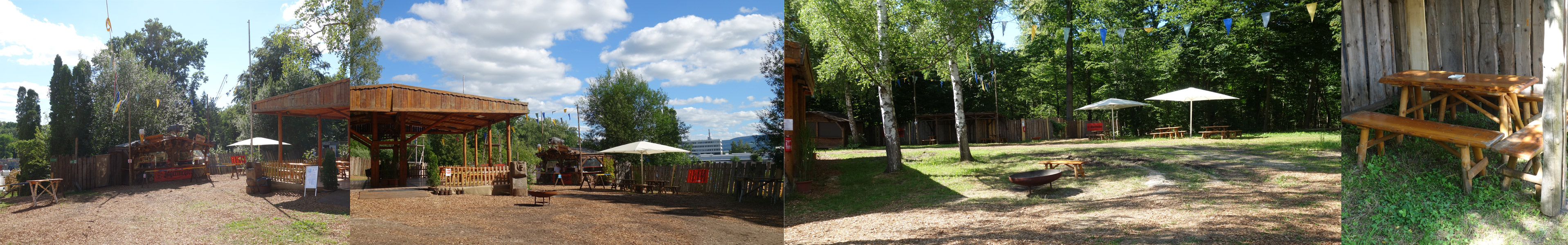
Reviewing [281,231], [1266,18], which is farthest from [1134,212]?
[281,231]

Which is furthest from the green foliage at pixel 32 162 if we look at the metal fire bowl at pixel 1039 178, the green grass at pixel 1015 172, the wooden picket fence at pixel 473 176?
the metal fire bowl at pixel 1039 178

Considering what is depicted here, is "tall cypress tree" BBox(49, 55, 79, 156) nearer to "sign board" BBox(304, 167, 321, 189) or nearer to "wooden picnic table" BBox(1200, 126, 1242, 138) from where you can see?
"sign board" BBox(304, 167, 321, 189)

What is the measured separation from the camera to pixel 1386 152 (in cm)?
401

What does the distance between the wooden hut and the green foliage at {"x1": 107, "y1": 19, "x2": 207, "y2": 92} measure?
53.7 feet

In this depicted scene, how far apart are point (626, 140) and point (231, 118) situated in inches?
132

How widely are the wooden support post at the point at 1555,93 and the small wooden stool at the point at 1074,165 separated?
141 inches

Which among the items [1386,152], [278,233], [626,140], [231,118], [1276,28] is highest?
[1276,28]

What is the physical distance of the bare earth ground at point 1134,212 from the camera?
442 cm

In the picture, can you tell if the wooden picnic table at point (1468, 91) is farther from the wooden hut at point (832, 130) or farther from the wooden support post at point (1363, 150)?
the wooden hut at point (832, 130)

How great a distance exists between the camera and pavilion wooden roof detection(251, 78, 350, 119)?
4.21 meters

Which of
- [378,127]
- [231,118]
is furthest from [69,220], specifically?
[378,127]

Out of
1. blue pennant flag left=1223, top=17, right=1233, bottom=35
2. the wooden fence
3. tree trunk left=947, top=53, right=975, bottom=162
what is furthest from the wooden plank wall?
tree trunk left=947, top=53, right=975, bottom=162

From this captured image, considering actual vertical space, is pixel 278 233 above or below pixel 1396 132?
below

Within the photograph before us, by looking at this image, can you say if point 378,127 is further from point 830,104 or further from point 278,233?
point 830,104
